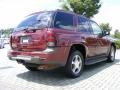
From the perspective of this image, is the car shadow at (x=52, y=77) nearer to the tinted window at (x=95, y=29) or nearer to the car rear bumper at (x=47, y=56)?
the car rear bumper at (x=47, y=56)

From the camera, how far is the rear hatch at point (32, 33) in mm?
5512

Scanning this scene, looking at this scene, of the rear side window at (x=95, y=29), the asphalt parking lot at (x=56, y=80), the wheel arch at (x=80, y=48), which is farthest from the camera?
the rear side window at (x=95, y=29)

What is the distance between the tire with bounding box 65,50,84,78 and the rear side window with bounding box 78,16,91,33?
0.75m

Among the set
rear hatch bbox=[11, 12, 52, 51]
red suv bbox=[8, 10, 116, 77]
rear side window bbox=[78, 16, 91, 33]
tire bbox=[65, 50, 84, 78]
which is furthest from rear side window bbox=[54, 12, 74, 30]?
tire bbox=[65, 50, 84, 78]

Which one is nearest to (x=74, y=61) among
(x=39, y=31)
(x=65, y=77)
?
(x=65, y=77)

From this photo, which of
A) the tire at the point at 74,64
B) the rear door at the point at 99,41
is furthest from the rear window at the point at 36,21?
the rear door at the point at 99,41

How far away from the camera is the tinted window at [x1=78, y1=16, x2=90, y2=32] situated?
6676 millimetres

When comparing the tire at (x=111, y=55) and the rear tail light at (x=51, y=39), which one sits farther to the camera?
the tire at (x=111, y=55)

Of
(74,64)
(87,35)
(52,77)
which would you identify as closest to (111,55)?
(87,35)

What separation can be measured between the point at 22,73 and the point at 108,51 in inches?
141

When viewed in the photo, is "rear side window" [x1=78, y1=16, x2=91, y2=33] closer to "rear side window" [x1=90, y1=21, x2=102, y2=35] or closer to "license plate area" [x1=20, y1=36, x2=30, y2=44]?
"rear side window" [x1=90, y1=21, x2=102, y2=35]

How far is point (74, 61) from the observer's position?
6.29 metres

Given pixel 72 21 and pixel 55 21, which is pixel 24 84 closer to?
pixel 55 21

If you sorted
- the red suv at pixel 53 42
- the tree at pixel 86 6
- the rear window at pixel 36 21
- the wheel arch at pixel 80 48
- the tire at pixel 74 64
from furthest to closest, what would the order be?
the tree at pixel 86 6
the wheel arch at pixel 80 48
the tire at pixel 74 64
the rear window at pixel 36 21
the red suv at pixel 53 42
